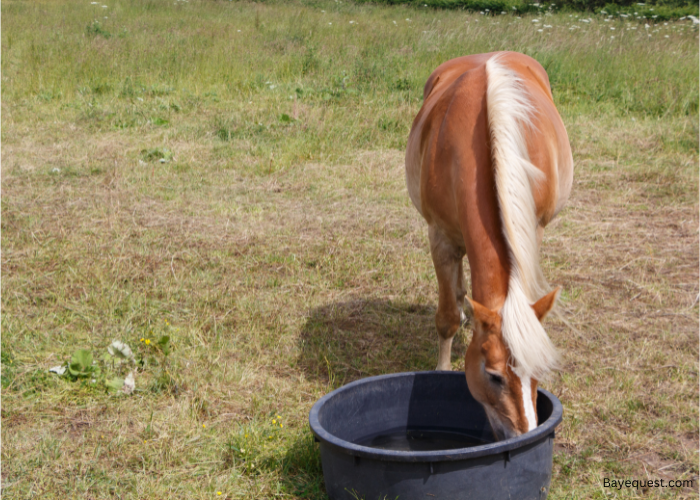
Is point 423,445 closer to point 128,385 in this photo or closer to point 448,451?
point 448,451

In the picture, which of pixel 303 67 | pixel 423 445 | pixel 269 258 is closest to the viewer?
pixel 423 445

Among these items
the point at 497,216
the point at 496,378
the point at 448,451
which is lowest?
the point at 448,451

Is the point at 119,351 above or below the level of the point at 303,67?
below

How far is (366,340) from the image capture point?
11.6ft

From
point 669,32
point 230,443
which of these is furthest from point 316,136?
point 669,32

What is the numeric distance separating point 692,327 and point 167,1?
501 inches

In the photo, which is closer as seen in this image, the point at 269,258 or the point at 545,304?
the point at 545,304

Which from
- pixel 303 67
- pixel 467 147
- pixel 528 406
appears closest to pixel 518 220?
pixel 467 147

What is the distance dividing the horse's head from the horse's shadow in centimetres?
113

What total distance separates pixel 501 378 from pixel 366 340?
5.18ft

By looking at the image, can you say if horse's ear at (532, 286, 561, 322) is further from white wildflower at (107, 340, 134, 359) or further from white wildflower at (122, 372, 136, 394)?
white wildflower at (107, 340, 134, 359)

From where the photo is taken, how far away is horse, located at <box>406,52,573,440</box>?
1.99 meters

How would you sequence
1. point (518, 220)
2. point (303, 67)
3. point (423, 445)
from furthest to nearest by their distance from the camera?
1. point (303, 67)
2. point (423, 445)
3. point (518, 220)

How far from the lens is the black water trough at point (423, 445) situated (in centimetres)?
191
